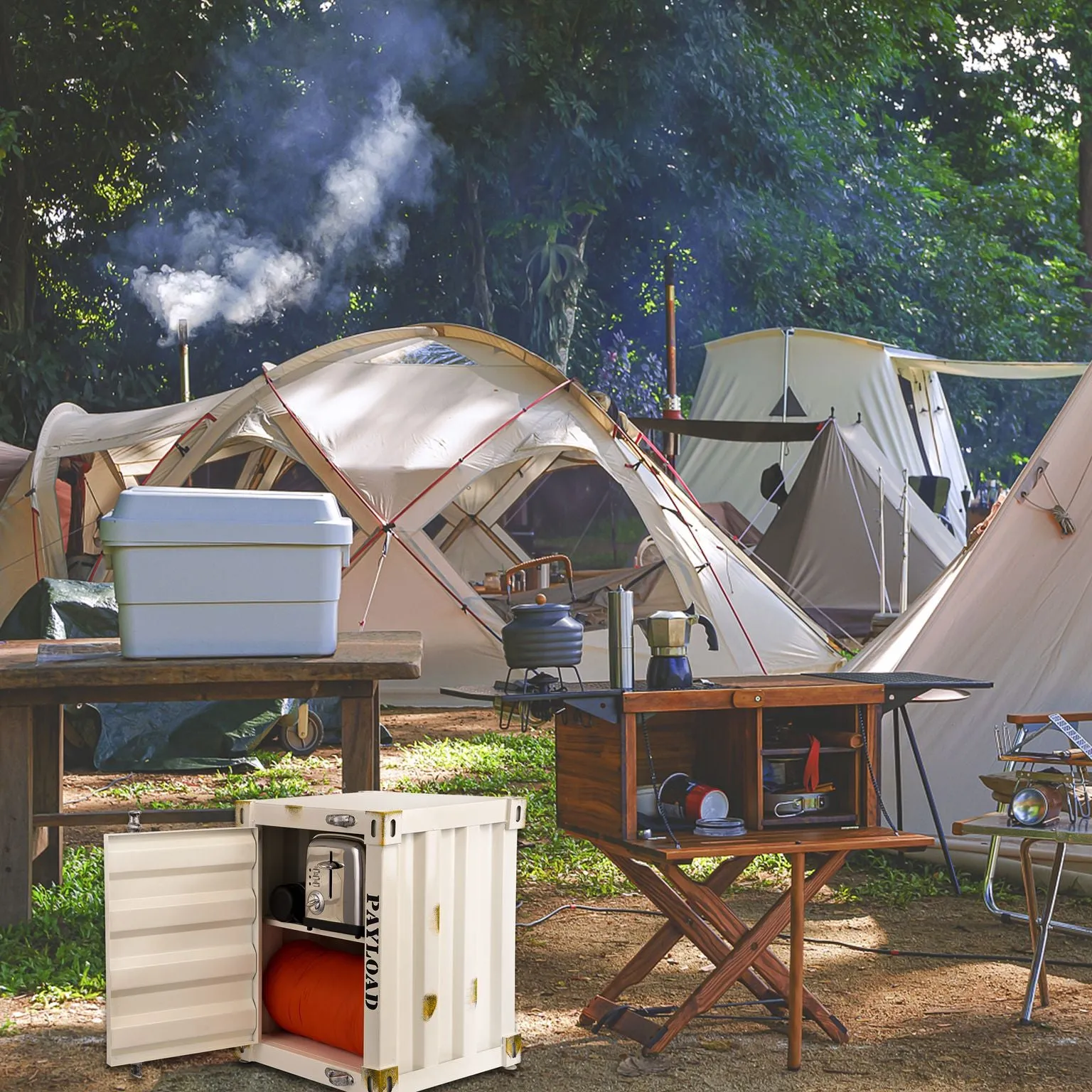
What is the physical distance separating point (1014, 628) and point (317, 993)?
270 cm

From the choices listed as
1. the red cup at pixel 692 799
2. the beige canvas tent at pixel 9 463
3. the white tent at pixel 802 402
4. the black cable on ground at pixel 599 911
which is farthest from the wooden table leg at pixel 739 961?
the white tent at pixel 802 402

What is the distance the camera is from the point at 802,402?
1338 cm

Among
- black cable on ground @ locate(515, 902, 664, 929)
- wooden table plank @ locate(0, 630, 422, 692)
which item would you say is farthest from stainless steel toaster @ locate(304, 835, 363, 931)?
black cable on ground @ locate(515, 902, 664, 929)

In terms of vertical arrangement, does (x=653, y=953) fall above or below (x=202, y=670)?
below

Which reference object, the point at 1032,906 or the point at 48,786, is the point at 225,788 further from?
the point at 1032,906

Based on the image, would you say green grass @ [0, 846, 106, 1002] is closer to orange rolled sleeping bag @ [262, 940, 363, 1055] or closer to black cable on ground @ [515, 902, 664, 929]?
orange rolled sleeping bag @ [262, 940, 363, 1055]

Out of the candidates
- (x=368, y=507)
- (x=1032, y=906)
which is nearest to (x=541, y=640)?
(x=1032, y=906)

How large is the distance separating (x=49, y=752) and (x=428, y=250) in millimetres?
12392

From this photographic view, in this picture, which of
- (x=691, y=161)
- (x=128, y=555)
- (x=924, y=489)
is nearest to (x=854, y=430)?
(x=924, y=489)

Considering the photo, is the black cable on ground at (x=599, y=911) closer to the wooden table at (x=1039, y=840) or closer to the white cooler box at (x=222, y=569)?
the wooden table at (x=1039, y=840)

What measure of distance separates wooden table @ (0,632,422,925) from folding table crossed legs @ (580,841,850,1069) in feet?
2.20

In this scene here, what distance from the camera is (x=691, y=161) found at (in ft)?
53.9

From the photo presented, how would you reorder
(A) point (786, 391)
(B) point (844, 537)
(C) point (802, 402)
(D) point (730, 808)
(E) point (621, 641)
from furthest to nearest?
(C) point (802, 402)
(A) point (786, 391)
(B) point (844, 537)
(D) point (730, 808)
(E) point (621, 641)

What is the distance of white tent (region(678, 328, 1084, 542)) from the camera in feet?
43.4
